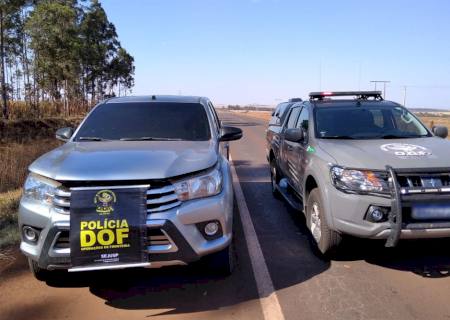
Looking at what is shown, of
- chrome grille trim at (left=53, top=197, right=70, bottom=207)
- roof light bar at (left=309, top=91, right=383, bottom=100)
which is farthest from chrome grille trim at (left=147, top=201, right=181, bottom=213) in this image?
roof light bar at (left=309, top=91, right=383, bottom=100)

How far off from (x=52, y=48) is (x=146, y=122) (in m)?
25.2

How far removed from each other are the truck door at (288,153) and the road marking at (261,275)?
2.95 feet

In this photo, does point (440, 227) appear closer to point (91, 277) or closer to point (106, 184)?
point (106, 184)

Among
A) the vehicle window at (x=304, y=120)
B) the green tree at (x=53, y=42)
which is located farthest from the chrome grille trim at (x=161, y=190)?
the green tree at (x=53, y=42)

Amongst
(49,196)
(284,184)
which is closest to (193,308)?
(49,196)

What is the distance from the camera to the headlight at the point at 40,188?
3834 millimetres

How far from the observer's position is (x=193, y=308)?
12.9ft

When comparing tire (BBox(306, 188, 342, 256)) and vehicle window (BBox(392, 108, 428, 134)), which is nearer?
tire (BBox(306, 188, 342, 256))

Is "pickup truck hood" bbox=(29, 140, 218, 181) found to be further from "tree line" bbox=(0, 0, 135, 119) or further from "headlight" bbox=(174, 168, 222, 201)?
"tree line" bbox=(0, 0, 135, 119)

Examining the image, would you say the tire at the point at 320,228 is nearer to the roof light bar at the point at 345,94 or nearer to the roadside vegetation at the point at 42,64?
the roof light bar at the point at 345,94

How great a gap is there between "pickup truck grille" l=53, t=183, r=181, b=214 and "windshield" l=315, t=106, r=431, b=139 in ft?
8.69

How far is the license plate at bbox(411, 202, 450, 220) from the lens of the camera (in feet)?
14.1

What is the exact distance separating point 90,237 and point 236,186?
5.88 metres

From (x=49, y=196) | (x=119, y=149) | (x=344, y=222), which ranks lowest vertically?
(x=344, y=222)
